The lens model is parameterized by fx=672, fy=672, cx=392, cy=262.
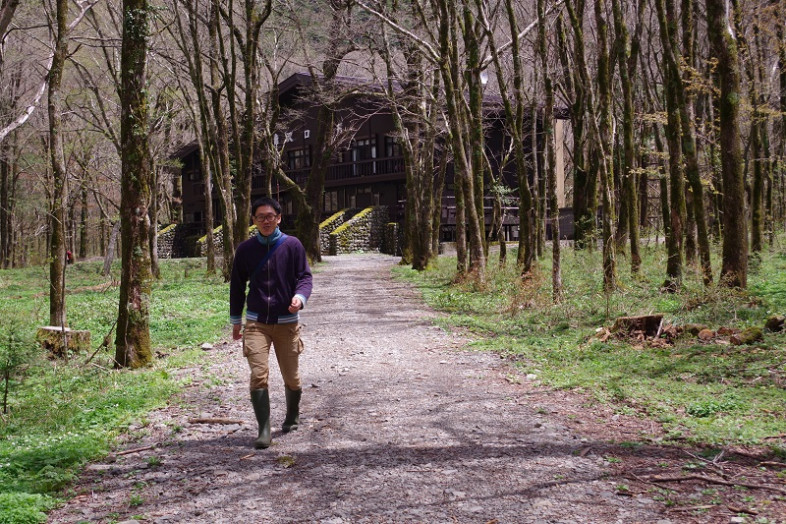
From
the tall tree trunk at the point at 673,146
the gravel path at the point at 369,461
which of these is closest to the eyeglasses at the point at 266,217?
the gravel path at the point at 369,461

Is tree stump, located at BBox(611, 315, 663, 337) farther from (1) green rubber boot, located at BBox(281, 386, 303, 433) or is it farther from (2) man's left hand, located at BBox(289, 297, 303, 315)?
(2) man's left hand, located at BBox(289, 297, 303, 315)

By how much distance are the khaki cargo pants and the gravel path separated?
560 mm

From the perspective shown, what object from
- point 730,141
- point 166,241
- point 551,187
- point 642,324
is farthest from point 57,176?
point 166,241

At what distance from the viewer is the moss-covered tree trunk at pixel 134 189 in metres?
8.77

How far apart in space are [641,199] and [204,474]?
27.9 meters

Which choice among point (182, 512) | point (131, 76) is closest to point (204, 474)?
point (182, 512)

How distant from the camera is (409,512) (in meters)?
4.19

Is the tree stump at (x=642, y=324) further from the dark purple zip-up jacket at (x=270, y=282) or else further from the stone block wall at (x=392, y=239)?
the stone block wall at (x=392, y=239)

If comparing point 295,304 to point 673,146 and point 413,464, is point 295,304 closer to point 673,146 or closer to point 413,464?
point 413,464

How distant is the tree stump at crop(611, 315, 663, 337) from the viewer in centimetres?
970

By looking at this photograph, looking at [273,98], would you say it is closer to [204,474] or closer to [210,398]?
[210,398]

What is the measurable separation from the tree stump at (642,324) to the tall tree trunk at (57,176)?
28.8ft

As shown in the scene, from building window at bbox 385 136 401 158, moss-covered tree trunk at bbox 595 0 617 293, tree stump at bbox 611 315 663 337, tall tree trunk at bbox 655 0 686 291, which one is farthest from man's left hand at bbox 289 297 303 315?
building window at bbox 385 136 401 158

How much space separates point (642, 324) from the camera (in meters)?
9.82
